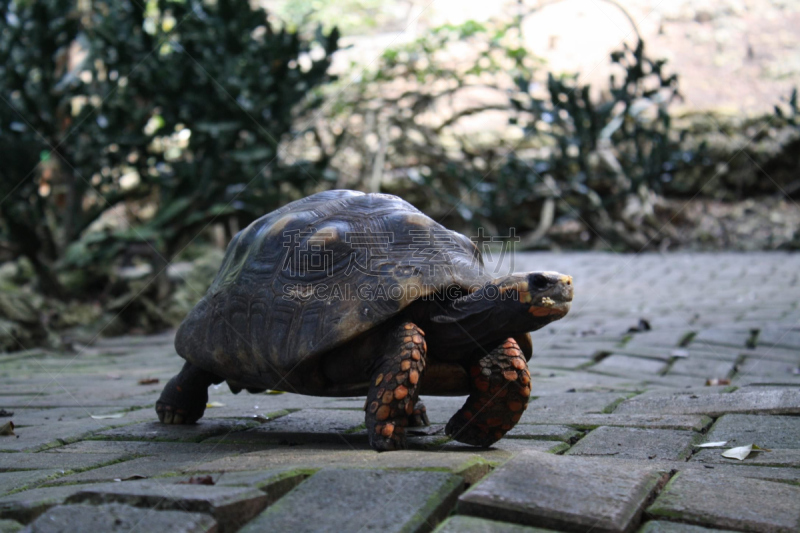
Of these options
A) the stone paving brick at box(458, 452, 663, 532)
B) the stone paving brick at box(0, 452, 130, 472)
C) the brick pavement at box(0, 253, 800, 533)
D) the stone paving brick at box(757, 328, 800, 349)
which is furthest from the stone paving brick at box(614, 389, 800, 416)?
the stone paving brick at box(0, 452, 130, 472)

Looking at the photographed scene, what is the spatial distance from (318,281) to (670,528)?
1.24 metres

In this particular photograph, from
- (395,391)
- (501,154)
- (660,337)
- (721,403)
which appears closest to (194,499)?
(395,391)

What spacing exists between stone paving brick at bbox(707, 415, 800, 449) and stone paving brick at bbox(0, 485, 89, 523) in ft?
6.10

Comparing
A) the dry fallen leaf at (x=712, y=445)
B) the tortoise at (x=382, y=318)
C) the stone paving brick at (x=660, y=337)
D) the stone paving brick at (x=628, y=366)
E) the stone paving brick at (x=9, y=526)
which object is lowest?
the stone paving brick at (x=628, y=366)

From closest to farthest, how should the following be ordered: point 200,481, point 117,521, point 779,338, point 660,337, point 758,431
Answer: point 117,521, point 200,481, point 758,431, point 779,338, point 660,337

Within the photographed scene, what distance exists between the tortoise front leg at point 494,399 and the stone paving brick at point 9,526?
3.88 feet

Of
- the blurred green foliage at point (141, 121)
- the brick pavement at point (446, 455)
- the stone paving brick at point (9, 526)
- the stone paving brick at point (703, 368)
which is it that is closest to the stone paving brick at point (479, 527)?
the brick pavement at point (446, 455)

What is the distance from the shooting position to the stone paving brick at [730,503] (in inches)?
58.6

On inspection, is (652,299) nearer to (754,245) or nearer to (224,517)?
(754,245)

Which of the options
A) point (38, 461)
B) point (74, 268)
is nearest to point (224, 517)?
point (38, 461)

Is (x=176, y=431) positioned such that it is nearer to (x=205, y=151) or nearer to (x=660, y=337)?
(x=660, y=337)

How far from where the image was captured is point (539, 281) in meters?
2.02

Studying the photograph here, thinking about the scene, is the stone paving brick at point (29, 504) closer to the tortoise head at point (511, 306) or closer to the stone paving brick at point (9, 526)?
the stone paving brick at point (9, 526)

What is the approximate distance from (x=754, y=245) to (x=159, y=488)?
32.6ft
